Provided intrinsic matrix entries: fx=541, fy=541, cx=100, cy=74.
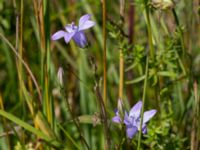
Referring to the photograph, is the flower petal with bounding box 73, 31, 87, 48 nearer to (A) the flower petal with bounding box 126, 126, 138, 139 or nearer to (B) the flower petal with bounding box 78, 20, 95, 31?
(B) the flower petal with bounding box 78, 20, 95, 31

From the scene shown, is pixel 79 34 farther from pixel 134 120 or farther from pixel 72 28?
pixel 134 120

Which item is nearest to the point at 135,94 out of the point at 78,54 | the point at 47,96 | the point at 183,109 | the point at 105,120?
the point at 78,54

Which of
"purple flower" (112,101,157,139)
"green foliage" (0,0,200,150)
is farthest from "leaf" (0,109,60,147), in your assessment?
"purple flower" (112,101,157,139)

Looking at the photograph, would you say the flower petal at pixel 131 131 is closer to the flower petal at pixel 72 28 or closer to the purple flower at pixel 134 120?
the purple flower at pixel 134 120

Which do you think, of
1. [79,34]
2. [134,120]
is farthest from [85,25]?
[134,120]

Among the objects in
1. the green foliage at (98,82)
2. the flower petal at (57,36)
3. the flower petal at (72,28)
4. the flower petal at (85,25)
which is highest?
the flower petal at (85,25)

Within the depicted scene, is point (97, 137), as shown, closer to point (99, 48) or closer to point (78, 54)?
point (78, 54)

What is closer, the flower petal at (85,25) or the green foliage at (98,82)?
the flower petal at (85,25)

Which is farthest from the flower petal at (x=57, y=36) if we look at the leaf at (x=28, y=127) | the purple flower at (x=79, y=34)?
the leaf at (x=28, y=127)
